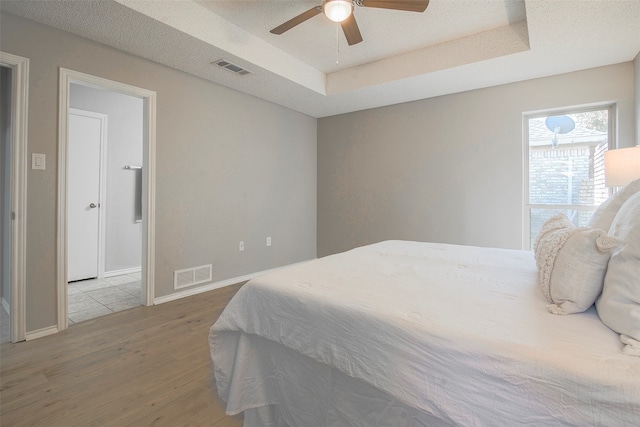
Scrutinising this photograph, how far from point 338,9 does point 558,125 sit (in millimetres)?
2807

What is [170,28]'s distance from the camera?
240cm

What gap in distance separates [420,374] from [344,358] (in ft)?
0.92

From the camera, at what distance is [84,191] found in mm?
3900

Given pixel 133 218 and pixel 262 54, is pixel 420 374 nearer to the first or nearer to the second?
pixel 262 54

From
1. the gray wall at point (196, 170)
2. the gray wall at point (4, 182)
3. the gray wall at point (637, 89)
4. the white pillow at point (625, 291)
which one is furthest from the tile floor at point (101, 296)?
the gray wall at point (637, 89)

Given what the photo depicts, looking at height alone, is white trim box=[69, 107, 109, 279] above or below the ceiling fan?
below

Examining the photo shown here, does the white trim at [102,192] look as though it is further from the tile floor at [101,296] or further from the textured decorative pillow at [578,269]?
the textured decorative pillow at [578,269]

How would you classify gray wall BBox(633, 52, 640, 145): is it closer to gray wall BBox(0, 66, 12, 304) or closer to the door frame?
the door frame

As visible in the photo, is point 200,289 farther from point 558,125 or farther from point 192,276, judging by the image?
point 558,125

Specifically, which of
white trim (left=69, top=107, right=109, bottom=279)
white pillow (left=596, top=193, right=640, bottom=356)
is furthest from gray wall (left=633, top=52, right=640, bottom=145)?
white trim (left=69, top=107, right=109, bottom=279)

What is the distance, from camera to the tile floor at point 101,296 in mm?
2812

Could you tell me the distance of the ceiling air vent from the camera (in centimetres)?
299

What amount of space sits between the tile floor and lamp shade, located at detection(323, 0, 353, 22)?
306 centimetres

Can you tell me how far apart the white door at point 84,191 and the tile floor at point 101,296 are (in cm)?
25
